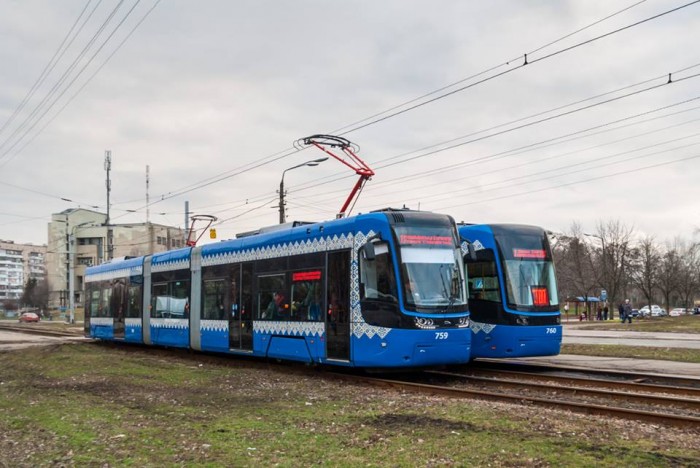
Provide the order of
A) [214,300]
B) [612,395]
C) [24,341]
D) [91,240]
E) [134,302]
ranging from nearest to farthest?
[612,395], [214,300], [134,302], [24,341], [91,240]

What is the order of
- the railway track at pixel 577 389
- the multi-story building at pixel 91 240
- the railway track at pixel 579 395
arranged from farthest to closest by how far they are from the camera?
the multi-story building at pixel 91 240, the railway track at pixel 577 389, the railway track at pixel 579 395

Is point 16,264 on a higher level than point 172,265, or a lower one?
higher

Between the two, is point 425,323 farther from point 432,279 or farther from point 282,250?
point 282,250

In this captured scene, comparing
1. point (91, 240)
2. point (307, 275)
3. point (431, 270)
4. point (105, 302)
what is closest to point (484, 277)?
point (431, 270)

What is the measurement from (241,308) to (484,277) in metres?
6.17

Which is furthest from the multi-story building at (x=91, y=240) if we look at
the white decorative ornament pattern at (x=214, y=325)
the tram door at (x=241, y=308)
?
the tram door at (x=241, y=308)

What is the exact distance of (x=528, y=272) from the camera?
50.8 feet

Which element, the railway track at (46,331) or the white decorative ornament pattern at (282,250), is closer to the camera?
the white decorative ornament pattern at (282,250)

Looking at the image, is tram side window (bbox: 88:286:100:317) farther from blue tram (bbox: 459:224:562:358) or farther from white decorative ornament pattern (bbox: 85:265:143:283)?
blue tram (bbox: 459:224:562:358)

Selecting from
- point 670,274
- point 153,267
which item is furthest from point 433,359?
point 670,274

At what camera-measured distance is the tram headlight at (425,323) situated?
41.4 ft

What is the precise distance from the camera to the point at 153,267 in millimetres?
22688

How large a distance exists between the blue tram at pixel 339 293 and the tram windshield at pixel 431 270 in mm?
20

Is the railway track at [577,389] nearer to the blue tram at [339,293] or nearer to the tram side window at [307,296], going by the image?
the blue tram at [339,293]
